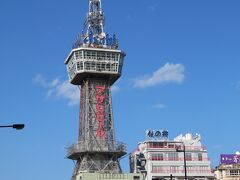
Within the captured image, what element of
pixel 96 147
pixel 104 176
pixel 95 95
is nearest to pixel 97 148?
pixel 96 147

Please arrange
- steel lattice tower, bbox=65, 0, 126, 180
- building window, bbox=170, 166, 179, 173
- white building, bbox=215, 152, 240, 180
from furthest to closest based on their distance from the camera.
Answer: white building, bbox=215, 152, 240, 180
building window, bbox=170, 166, 179, 173
steel lattice tower, bbox=65, 0, 126, 180

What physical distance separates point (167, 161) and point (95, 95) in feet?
114

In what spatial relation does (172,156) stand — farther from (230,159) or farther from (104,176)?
(104,176)

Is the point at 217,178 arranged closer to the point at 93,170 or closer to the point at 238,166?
the point at 238,166

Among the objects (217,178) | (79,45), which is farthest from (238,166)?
(79,45)

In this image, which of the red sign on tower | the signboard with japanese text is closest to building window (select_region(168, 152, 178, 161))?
the signboard with japanese text

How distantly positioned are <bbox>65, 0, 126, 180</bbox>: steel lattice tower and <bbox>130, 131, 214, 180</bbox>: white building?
1665 cm

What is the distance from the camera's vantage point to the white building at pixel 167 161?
545 feet

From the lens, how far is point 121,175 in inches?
5906

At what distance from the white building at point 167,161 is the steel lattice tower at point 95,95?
1665cm

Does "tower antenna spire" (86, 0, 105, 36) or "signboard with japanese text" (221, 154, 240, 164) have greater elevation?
"tower antenna spire" (86, 0, 105, 36)

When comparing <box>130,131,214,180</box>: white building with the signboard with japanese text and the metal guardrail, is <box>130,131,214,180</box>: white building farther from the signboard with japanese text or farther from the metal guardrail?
the metal guardrail

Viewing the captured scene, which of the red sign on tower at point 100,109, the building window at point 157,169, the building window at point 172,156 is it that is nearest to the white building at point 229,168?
the building window at point 172,156

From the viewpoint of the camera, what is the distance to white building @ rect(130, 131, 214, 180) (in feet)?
545
